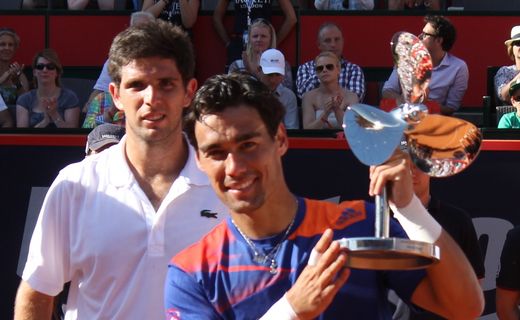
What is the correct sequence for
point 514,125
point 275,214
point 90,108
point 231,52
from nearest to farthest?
point 275,214 < point 514,125 < point 90,108 < point 231,52

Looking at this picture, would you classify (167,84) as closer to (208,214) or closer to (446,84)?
(208,214)

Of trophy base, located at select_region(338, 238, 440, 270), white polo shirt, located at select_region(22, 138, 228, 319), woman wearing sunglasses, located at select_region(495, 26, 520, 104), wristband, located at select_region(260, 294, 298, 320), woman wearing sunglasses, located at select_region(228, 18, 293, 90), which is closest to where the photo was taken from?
trophy base, located at select_region(338, 238, 440, 270)

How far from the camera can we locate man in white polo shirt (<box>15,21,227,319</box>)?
4168 mm

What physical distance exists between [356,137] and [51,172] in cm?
483

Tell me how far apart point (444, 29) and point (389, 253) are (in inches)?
245

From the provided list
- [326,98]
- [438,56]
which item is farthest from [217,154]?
[438,56]

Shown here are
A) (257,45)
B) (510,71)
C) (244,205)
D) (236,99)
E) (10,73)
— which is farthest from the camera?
(10,73)

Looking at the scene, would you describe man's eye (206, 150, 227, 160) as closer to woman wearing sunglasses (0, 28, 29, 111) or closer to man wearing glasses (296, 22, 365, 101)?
man wearing glasses (296, 22, 365, 101)

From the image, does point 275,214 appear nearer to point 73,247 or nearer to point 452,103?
point 73,247

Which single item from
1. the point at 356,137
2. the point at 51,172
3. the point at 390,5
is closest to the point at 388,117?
the point at 356,137

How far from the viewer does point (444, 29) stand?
870 centimetres

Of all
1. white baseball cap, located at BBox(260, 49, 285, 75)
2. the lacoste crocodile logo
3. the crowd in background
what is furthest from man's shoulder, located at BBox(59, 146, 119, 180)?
white baseball cap, located at BBox(260, 49, 285, 75)

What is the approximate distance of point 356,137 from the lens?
8.75ft

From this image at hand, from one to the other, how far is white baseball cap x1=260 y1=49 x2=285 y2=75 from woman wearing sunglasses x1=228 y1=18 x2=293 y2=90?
0.34 metres
